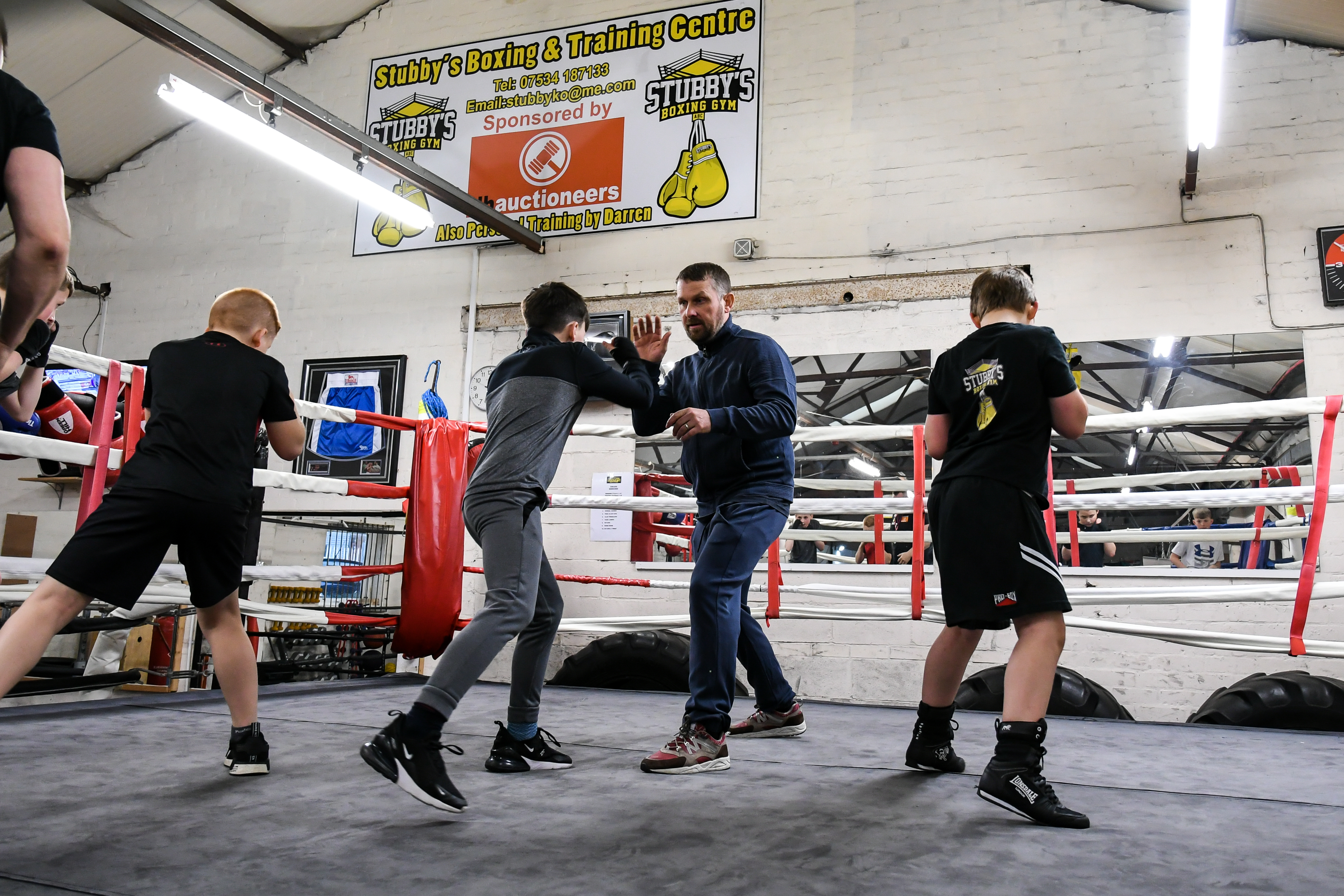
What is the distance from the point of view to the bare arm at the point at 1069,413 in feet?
5.98

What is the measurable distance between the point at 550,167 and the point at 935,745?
5.49 metres

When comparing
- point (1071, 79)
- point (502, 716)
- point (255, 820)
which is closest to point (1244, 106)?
point (1071, 79)

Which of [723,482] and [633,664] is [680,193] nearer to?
[633,664]

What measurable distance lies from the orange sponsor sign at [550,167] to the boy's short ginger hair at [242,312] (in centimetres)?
453

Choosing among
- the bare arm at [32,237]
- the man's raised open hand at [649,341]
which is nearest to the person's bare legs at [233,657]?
the bare arm at [32,237]

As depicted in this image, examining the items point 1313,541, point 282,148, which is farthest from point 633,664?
point 282,148

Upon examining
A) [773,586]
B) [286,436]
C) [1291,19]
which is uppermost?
[1291,19]

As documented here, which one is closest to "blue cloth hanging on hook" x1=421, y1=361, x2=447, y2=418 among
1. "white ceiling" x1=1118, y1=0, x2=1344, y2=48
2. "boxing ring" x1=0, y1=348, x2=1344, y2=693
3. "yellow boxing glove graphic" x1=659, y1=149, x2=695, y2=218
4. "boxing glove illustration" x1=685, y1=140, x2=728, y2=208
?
"yellow boxing glove graphic" x1=659, y1=149, x2=695, y2=218

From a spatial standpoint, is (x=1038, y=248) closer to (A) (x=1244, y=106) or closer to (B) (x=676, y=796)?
(A) (x=1244, y=106)

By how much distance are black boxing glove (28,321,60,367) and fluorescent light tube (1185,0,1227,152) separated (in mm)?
4053

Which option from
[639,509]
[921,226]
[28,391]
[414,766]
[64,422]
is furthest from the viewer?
[921,226]

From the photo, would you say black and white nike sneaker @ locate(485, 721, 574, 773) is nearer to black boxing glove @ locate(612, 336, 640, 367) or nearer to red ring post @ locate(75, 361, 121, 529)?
black boxing glove @ locate(612, 336, 640, 367)

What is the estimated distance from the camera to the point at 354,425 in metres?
6.30

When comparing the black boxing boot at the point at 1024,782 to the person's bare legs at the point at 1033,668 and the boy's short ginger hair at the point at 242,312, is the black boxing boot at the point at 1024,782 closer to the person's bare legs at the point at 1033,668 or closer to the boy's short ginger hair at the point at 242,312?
the person's bare legs at the point at 1033,668
